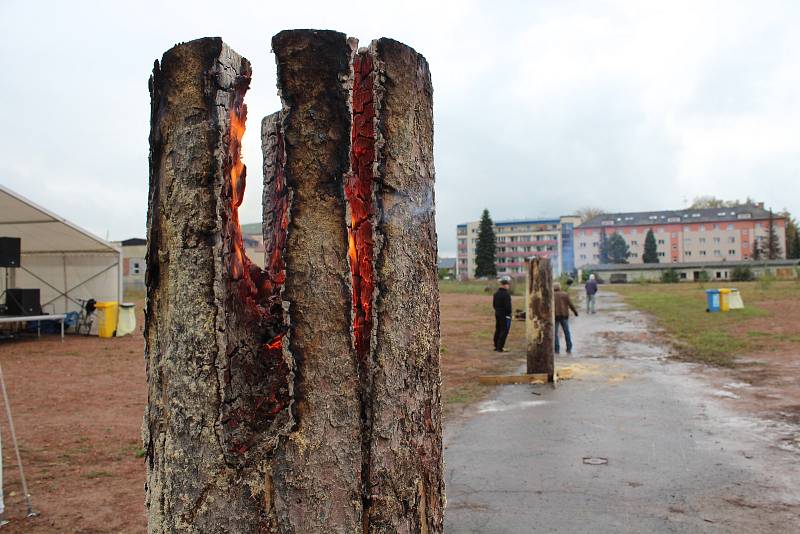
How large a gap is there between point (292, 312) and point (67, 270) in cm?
2065

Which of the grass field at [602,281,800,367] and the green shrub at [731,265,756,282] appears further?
the green shrub at [731,265,756,282]

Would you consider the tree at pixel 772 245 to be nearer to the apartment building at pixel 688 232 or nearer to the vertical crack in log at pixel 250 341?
the apartment building at pixel 688 232

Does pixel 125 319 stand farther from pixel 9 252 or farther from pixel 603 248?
pixel 603 248

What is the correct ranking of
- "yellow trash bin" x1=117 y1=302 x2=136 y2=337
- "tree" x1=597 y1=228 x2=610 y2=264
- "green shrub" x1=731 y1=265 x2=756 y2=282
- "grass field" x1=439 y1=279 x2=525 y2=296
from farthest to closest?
"tree" x1=597 y1=228 x2=610 y2=264
"green shrub" x1=731 y1=265 x2=756 y2=282
"grass field" x1=439 y1=279 x2=525 y2=296
"yellow trash bin" x1=117 y1=302 x2=136 y2=337

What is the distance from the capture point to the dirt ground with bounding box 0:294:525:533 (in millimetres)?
4836

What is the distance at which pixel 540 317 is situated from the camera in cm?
1032

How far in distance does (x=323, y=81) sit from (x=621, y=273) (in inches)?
3720

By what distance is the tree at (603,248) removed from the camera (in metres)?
108

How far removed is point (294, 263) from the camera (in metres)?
1.67

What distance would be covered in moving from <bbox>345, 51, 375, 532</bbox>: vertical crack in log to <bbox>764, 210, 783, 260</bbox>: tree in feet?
346

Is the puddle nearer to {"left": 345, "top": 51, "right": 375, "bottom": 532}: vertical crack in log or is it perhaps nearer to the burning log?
the burning log

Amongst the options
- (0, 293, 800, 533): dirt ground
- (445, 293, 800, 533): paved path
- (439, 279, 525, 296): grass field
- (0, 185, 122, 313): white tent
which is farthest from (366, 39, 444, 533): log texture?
(439, 279, 525, 296): grass field

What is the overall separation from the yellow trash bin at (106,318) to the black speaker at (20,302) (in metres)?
1.88

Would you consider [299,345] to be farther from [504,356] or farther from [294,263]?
[504,356]
